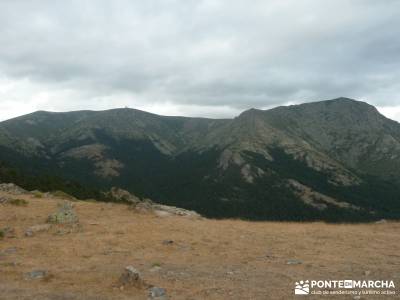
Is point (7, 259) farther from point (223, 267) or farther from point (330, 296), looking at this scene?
point (330, 296)

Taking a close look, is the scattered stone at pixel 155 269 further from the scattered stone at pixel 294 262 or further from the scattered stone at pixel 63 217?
the scattered stone at pixel 63 217

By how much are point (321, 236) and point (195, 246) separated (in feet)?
33.7

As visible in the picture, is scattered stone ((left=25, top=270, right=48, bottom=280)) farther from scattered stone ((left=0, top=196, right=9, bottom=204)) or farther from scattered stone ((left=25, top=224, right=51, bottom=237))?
scattered stone ((left=0, top=196, right=9, bottom=204))

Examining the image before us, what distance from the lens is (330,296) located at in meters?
16.9

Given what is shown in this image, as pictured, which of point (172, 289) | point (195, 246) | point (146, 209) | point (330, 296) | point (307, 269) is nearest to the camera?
point (330, 296)

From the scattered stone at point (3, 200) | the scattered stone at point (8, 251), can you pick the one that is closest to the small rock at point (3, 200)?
the scattered stone at point (3, 200)

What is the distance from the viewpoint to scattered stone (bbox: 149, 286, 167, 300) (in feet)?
55.4

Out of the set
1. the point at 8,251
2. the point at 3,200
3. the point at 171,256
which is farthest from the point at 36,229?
the point at 3,200

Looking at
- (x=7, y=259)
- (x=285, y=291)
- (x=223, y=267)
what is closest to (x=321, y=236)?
(x=223, y=267)

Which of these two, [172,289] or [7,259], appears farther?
[7,259]

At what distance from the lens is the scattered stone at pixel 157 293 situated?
1689cm

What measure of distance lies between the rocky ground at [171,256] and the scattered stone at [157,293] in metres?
0.04

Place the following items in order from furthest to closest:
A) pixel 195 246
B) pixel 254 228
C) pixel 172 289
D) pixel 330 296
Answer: pixel 254 228
pixel 195 246
pixel 172 289
pixel 330 296

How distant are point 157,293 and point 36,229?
16.8 m
